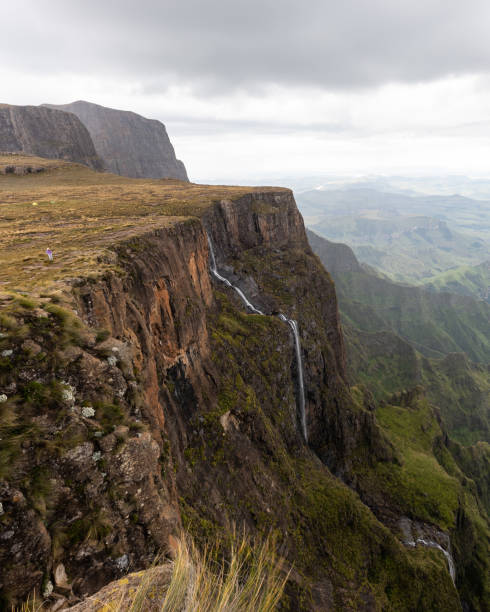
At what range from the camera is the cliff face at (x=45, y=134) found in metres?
102

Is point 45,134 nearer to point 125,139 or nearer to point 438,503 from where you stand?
point 125,139

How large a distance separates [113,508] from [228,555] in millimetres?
11996

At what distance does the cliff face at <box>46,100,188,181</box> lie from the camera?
16462 centimetres

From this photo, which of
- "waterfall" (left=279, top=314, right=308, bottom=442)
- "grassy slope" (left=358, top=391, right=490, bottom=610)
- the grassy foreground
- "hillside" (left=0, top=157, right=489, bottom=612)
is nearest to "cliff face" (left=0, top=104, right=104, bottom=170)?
"hillside" (left=0, top=157, right=489, bottom=612)

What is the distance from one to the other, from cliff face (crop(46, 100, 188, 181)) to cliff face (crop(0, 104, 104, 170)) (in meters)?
34.7

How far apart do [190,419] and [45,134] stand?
5328 inches

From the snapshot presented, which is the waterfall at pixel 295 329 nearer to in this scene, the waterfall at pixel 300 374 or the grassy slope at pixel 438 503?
the waterfall at pixel 300 374

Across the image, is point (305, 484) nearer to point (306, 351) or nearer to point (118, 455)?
point (306, 351)

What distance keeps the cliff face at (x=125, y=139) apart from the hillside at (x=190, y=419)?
10574 cm

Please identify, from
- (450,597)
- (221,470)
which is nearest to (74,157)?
(221,470)

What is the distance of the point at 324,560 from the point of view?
25.4 m

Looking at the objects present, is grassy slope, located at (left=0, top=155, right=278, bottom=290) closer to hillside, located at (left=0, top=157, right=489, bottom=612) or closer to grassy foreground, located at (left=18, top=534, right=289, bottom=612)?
hillside, located at (left=0, top=157, right=489, bottom=612)

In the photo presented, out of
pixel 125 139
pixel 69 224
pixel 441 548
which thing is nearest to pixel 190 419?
pixel 69 224

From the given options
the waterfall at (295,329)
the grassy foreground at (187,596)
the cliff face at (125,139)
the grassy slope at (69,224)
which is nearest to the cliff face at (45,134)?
the cliff face at (125,139)
